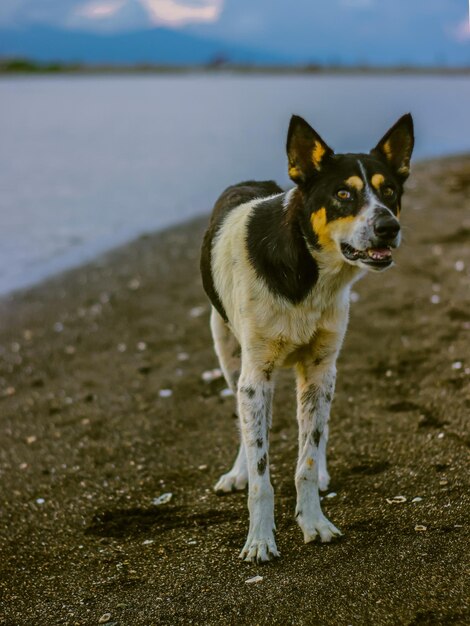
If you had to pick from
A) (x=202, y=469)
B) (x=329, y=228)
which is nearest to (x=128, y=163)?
(x=202, y=469)

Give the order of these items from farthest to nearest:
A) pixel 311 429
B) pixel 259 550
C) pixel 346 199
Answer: pixel 311 429, pixel 259 550, pixel 346 199

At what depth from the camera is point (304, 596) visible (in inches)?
171

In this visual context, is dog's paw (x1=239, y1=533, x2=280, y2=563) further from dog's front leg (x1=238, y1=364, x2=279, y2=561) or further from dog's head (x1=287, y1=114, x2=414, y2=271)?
dog's head (x1=287, y1=114, x2=414, y2=271)

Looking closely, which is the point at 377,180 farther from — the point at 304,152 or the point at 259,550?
the point at 259,550

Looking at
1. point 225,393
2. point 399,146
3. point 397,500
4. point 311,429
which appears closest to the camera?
point 399,146

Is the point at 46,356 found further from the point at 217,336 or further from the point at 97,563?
the point at 97,563

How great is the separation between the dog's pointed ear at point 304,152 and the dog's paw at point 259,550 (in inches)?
91.1

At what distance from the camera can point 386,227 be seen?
438 cm

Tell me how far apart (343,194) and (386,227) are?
39 cm

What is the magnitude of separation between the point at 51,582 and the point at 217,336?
7.36ft

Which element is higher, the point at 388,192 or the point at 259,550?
the point at 388,192

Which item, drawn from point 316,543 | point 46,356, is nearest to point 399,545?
point 316,543

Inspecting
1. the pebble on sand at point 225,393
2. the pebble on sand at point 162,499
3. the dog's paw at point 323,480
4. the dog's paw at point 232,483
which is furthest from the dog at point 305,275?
the pebble on sand at point 225,393

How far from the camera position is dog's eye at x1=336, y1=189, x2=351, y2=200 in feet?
15.1
